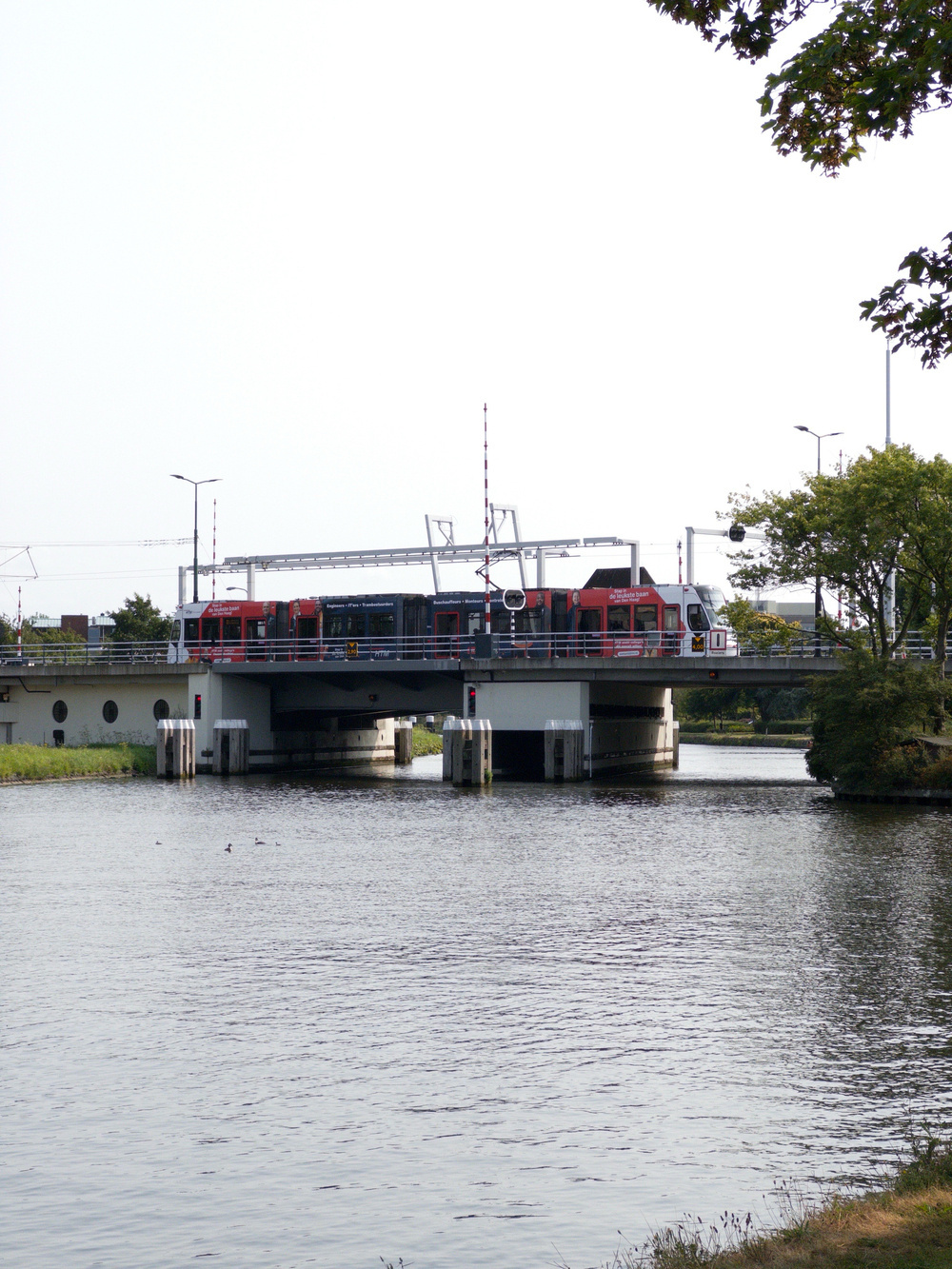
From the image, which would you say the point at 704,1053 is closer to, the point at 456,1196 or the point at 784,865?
the point at 456,1196

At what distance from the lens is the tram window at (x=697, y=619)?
→ 54812 mm

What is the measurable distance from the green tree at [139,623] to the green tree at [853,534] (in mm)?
68384

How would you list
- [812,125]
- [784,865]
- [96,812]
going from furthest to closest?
1. [96,812]
2. [784,865]
3. [812,125]

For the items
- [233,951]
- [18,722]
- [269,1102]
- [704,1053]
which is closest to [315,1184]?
[269,1102]

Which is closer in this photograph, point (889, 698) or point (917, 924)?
point (917, 924)

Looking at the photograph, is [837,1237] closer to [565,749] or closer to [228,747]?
[565,749]

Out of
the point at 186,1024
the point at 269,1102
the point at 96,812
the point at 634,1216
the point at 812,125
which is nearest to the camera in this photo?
the point at 634,1216

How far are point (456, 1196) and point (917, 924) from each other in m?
13.3

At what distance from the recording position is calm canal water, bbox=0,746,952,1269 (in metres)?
10.0

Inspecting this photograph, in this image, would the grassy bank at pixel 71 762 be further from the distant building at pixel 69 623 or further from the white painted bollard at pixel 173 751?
the distant building at pixel 69 623

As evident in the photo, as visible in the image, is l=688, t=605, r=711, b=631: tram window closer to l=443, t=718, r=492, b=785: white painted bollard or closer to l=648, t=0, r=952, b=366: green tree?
l=443, t=718, r=492, b=785: white painted bollard

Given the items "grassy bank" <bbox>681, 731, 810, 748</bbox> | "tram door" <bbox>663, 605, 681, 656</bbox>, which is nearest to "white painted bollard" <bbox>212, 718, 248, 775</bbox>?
"tram door" <bbox>663, 605, 681, 656</bbox>

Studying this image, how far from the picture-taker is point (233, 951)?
64.3ft

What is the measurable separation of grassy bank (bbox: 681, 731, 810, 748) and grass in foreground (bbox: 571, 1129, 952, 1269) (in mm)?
84756
